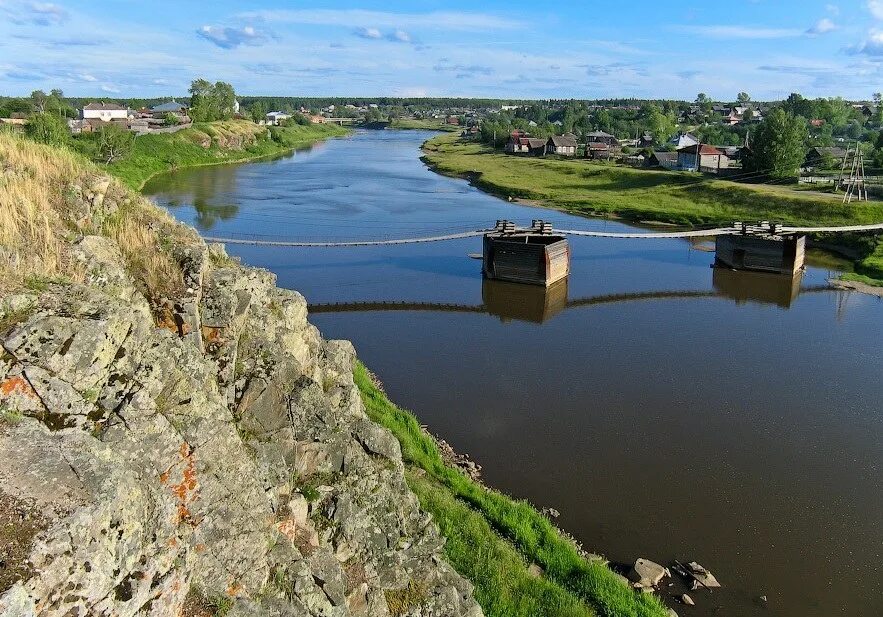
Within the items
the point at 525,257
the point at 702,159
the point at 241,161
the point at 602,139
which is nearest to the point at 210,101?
the point at 241,161

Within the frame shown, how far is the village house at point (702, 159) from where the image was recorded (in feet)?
272

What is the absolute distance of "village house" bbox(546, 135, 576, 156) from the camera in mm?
114938

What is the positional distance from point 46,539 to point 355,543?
4.75 m

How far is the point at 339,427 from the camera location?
32.4ft

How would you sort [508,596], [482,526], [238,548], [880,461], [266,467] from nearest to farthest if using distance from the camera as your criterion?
[238,548]
[266,467]
[508,596]
[482,526]
[880,461]

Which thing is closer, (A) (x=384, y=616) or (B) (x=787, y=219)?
(A) (x=384, y=616)

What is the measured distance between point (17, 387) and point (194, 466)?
6.21 feet

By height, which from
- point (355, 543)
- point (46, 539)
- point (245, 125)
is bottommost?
point (355, 543)

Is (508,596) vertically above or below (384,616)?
below

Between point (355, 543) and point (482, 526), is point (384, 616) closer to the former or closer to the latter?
point (355, 543)

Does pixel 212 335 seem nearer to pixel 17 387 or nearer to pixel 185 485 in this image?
pixel 185 485

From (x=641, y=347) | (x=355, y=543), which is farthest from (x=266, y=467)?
(x=641, y=347)

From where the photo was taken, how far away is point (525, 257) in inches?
1463

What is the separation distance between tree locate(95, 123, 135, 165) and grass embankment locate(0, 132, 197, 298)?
71.3m
